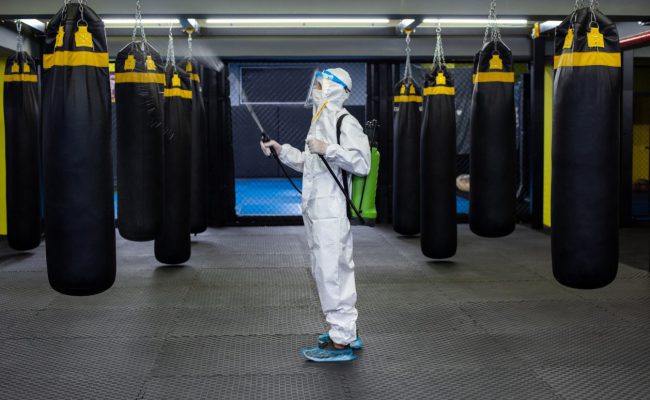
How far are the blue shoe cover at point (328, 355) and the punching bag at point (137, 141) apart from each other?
4.94 feet

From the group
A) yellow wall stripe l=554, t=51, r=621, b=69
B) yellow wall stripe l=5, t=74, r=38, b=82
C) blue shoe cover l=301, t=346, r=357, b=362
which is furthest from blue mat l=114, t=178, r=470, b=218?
yellow wall stripe l=554, t=51, r=621, b=69

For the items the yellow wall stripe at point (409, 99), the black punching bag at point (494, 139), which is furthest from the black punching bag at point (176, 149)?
the yellow wall stripe at point (409, 99)

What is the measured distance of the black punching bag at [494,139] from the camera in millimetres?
4684

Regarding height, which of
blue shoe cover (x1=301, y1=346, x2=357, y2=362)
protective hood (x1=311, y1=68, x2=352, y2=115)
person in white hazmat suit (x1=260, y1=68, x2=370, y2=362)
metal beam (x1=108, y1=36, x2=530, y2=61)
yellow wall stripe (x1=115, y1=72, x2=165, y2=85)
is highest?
metal beam (x1=108, y1=36, x2=530, y2=61)

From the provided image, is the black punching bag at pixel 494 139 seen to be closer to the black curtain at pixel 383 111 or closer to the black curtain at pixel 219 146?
→ the black curtain at pixel 383 111

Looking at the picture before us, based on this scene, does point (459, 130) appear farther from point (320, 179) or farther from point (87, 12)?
point (87, 12)

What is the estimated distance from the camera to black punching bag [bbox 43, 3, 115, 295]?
2.77m

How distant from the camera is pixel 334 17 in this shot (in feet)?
19.0

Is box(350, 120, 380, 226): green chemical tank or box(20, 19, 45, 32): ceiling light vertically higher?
box(20, 19, 45, 32): ceiling light

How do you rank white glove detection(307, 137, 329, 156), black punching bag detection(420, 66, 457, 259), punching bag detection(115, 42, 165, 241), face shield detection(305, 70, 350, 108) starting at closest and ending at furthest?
white glove detection(307, 137, 329, 156) < face shield detection(305, 70, 350, 108) < punching bag detection(115, 42, 165, 241) < black punching bag detection(420, 66, 457, 259)

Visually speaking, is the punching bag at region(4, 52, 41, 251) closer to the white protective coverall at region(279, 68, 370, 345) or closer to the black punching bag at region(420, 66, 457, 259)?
the black punching bag at region(420, 66, 457, 259)

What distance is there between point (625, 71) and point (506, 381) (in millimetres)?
6970

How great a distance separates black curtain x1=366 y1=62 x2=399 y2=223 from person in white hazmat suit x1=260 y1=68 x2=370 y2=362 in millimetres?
5824

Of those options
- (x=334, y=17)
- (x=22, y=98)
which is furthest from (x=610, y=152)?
(x=22, y=98)
